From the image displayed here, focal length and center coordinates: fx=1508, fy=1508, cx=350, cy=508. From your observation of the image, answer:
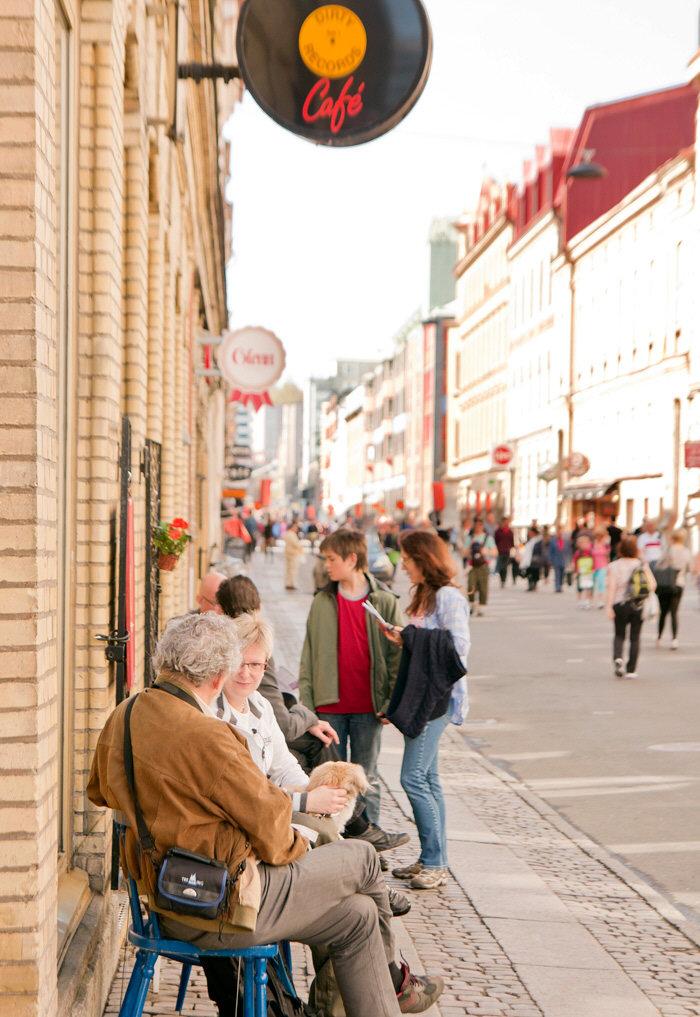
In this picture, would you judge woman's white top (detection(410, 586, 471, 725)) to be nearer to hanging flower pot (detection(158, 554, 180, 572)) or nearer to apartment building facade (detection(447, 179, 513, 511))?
hanging flower pot (detection(158, 554, 180, 572))

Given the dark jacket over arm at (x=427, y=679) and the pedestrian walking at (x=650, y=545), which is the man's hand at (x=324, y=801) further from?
the pedestrian walking at (x=650, y=545)

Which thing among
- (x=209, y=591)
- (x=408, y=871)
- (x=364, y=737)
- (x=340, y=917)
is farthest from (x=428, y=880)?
(x=340, y=917)

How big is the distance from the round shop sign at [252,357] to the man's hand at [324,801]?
16.3 metres

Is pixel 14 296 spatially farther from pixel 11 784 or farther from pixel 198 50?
pixel 198 50

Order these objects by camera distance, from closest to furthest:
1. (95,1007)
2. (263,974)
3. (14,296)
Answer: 1. (14,296)
2. (263,974)
3. (95,1007)

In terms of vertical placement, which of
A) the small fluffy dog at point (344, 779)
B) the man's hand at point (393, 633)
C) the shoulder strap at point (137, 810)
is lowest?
the small fluffy dog at point (344, 779)

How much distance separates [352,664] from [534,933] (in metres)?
1.90

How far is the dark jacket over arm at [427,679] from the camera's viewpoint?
7559 millimetres

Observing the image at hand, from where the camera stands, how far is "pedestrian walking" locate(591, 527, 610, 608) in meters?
31.0

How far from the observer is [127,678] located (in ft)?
20.4

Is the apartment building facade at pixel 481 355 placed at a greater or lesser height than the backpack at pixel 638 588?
greater

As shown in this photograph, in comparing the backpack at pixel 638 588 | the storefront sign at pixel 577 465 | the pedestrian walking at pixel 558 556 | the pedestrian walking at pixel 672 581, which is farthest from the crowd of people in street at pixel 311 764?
the storefront sign at pixel 577 465

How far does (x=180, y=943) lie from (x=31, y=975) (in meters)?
0.56

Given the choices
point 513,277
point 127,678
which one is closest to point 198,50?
point 127,678
